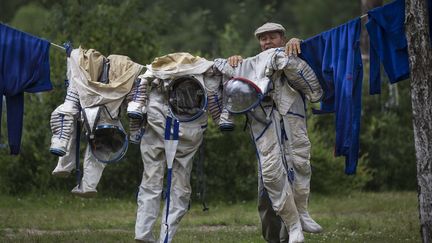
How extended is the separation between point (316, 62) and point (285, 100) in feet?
2.00

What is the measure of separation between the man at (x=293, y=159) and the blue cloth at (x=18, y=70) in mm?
2002

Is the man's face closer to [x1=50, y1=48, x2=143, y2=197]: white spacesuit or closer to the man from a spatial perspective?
the man

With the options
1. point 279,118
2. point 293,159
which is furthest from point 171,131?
point 293,159

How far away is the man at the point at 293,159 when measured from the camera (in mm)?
9055

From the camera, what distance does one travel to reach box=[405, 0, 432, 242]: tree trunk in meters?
8.27

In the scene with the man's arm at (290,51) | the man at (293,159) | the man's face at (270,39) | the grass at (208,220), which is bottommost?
the grass at (208,220)

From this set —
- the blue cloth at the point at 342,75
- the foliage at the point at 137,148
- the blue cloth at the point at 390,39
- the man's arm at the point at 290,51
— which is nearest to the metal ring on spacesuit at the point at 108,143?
the man's arm at the point at 290,51

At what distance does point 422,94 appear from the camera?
828 centimetres

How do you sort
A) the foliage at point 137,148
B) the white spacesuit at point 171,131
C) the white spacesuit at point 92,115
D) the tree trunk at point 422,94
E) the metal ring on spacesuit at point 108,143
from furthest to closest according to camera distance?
the foliage at point 137,148 → the metal ring on spacesuit at point 108,143 → the white spacesuit at point 92,115 → the white spacesuit at point 171,131 → the tree trunk at point 422,94

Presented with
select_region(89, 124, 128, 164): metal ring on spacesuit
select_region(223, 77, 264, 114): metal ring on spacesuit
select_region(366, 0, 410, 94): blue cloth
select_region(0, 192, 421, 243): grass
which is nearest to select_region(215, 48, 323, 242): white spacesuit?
select_region(223, 77, 264, 114): metal ring on spacesuit

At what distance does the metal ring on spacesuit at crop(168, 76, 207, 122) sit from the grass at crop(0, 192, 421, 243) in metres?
1.78

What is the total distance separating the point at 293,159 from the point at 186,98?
3.96ft

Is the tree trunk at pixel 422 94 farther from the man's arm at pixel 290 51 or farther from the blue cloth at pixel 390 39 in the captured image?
the man's arm at pixel 290 51

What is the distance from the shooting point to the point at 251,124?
29.5 ft
